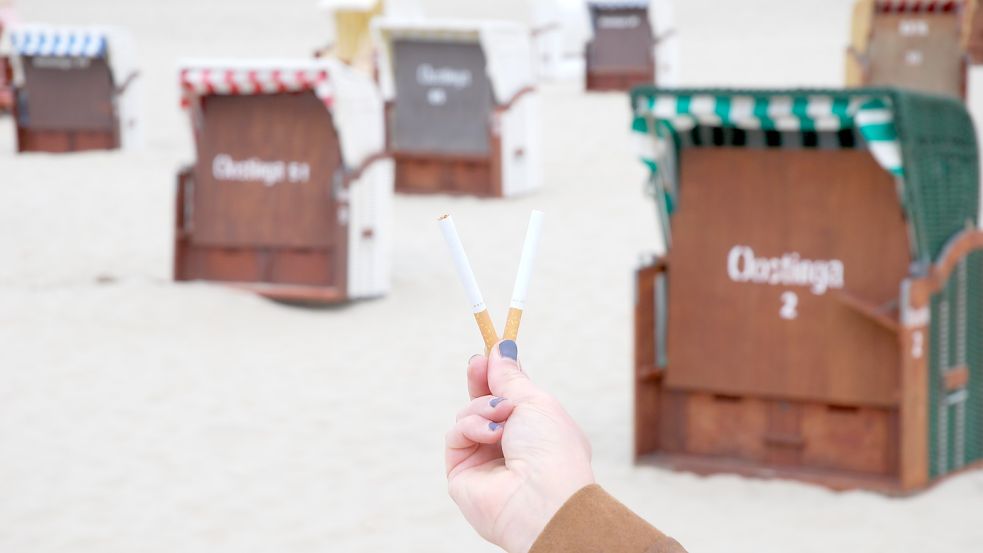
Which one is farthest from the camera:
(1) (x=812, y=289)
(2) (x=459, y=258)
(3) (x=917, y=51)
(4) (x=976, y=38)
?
(4) (x=976, y=38)

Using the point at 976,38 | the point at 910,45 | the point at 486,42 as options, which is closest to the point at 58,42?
the point at 486,42

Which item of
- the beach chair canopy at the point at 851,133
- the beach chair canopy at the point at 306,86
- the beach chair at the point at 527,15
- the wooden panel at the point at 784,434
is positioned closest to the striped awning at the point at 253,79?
the beach chair canopy at the point at 306,86

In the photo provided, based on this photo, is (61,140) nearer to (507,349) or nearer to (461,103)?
(461,103)

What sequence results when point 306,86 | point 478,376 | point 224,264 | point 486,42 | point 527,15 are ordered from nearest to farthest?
1. point 478,376
2. point 306,86
3. point 224,264
4. point 486,42
5. point 527,15

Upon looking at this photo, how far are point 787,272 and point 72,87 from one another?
9.76 metres

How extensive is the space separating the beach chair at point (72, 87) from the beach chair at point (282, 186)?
18.4 ft

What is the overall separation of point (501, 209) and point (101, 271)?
Answer: 3412 mm

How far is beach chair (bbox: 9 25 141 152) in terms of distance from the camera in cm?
1277

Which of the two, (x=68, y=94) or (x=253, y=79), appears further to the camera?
(x=68, y=94)

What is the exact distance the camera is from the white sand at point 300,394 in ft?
14.3

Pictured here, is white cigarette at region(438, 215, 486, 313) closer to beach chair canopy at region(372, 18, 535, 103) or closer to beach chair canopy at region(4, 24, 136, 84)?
beach chair canopy at region(372, 18, 535, 103)

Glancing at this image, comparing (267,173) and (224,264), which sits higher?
(267,173)

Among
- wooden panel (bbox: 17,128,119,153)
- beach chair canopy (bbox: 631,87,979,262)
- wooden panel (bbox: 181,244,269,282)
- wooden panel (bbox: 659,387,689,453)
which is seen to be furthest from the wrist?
wooden panel (bbox: 17,128,119,153)

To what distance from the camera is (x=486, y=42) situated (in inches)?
424
